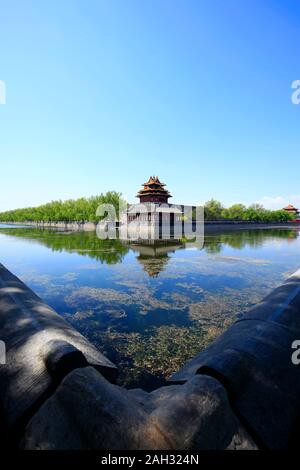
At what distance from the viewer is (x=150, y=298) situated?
739 cm

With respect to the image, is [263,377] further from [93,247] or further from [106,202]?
[106,202]

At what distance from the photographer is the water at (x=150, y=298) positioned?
4.36 metres

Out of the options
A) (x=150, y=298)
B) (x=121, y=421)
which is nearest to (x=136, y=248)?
(x=150, y=298)

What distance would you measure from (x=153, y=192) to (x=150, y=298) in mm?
38596

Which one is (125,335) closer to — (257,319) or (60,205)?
(257,319)

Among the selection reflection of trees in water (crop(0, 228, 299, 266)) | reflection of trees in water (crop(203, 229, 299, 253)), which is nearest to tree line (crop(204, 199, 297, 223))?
reflection of trees in water (crop(203, 229, 299, 253))

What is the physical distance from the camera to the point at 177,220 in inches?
1646

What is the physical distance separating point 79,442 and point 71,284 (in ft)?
25.8

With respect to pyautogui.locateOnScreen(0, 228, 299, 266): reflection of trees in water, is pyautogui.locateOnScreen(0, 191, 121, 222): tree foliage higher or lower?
higher

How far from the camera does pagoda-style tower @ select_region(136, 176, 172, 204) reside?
44562 millimetres

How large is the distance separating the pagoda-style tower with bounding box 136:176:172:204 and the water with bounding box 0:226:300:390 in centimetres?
3170

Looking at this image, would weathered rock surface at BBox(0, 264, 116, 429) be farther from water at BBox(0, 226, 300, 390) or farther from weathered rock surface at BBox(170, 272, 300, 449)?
water at BBox(0, 226, 300, 390)

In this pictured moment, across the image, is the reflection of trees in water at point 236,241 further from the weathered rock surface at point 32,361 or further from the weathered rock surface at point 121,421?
the weathered rock surface at point 121,421
